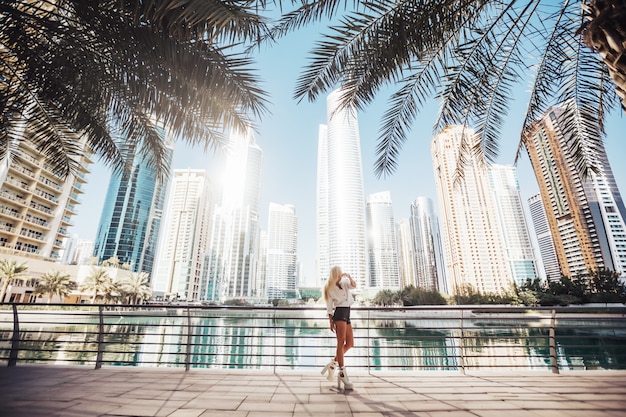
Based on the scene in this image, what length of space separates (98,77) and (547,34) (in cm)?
636

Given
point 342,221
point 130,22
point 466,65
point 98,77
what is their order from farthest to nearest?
point 342,221 → point 466,65 → point 98,77 → point 130,22

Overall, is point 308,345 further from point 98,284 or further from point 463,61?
point 98,284

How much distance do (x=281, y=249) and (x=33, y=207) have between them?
112697mm

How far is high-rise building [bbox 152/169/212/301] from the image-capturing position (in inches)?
3553

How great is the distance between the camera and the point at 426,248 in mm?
133000

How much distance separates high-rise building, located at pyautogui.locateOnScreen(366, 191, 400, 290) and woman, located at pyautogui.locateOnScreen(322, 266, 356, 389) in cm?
12330

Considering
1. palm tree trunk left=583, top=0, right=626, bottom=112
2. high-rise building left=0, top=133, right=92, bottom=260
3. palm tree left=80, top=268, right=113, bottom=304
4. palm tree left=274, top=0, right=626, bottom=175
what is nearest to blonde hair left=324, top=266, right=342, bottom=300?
palm tree left=274, top=0, right=626, bottom=175

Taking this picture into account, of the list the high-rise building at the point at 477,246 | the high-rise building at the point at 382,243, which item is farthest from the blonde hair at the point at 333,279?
the high-rise building at the point at 382,243

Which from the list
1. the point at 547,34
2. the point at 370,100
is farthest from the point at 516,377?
the point at 547,34

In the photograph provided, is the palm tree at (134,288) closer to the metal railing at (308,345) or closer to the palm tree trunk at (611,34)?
the metal railing at (308,345)

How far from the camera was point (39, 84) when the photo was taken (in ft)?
12.7

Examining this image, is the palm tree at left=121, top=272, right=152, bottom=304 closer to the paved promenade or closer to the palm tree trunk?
the paved promenade

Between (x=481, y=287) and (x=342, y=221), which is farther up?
(x=342, y=221)

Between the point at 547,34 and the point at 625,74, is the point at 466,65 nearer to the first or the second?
the point at 547,34
